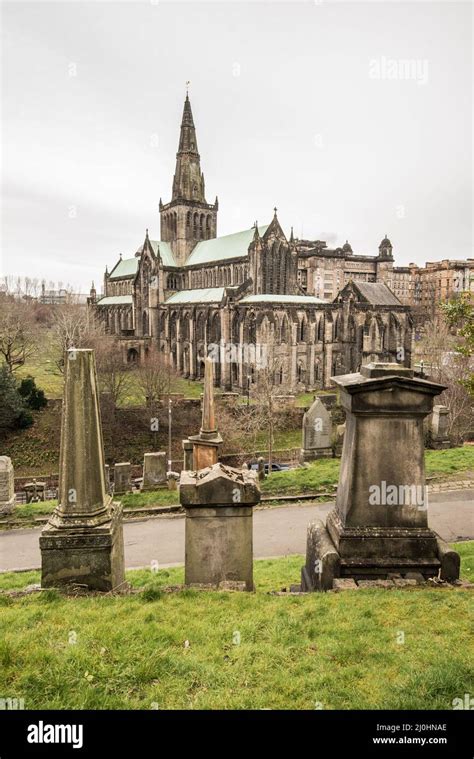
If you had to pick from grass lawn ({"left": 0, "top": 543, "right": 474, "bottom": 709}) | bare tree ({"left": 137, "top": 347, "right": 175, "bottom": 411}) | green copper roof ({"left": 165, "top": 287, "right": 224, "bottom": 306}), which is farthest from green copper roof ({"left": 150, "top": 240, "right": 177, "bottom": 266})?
grass lawn ({"left": 0, "top": 543, "right": 474, "bottom": 709})

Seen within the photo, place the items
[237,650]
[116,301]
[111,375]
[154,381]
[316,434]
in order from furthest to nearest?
[116,301] < [154,381] < [111,375] < [316,434] < [237,650]

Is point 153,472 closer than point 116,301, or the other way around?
point 153,472

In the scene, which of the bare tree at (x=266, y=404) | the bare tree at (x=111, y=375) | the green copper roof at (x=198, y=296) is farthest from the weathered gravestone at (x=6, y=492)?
the green copper roof at (x=198, y=296)

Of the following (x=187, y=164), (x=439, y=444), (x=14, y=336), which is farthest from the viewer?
(x=187, y=164)

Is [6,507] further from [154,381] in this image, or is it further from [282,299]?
[282,299]

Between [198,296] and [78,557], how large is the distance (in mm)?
44814

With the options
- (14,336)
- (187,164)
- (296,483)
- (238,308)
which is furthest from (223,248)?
(296,483)

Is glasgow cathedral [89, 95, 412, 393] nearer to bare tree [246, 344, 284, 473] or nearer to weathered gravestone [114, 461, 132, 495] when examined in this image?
bare tree [246, 344, 284, 473]

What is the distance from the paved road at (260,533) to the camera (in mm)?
8758

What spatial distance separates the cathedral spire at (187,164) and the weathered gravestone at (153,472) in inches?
1928

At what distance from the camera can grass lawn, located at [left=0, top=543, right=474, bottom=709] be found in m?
3.00

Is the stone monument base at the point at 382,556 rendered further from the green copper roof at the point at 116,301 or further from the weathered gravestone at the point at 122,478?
the green copper roof at the point at 116,301

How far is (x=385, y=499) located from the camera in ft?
16.6
